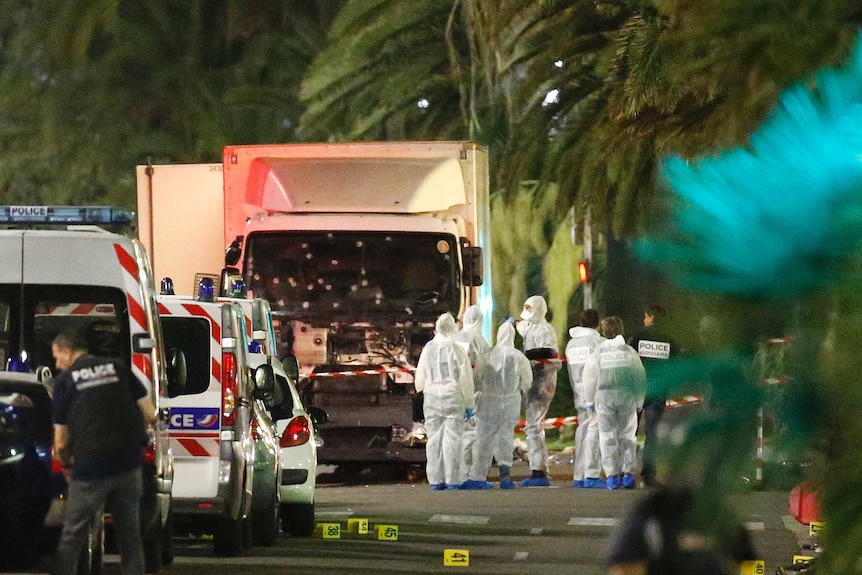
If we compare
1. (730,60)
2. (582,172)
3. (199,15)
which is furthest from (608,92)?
(199,15)

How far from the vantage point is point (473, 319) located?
714 inches

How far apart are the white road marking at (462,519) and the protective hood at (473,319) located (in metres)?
3.11

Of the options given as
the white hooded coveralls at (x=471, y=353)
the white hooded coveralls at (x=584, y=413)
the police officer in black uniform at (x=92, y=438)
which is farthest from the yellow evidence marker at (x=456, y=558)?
the white hooded coveralls at (x=471, y=353)

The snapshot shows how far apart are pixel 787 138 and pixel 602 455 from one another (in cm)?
1474

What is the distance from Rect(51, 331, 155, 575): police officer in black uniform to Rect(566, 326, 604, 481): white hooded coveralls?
9.27m

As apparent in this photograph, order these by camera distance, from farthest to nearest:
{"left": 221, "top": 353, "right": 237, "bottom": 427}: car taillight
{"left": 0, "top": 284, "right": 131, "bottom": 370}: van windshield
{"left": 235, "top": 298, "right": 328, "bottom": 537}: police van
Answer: {"left": 235, "top": 298, "right": 328, "bottom": 537}: police van → {"left": 221, "top": 353, "right": 237, "bottom": 427}: car taillight → {"left": 0, "top": 284, "right": 131, "bottom": 370}: van windshield

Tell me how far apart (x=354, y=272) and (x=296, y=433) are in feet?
19.0

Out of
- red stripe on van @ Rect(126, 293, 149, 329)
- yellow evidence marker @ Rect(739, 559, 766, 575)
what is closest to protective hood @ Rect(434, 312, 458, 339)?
yellow evidence marker @ Rect(739, 559, 766, 575)

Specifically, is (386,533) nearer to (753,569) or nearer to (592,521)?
(592,521)

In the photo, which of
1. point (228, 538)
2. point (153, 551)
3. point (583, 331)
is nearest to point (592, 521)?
point (583, 331)

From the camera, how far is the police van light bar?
31.6 ft

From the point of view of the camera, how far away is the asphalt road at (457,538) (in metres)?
11.9

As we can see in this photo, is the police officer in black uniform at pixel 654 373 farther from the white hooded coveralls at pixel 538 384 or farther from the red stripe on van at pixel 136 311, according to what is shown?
the white hooded coveralls at pixel 538 384

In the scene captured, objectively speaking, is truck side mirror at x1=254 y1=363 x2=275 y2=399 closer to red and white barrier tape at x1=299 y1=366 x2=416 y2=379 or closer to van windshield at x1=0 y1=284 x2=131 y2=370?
van windshield at x1=0 y1=284 x2=131 y2=370
